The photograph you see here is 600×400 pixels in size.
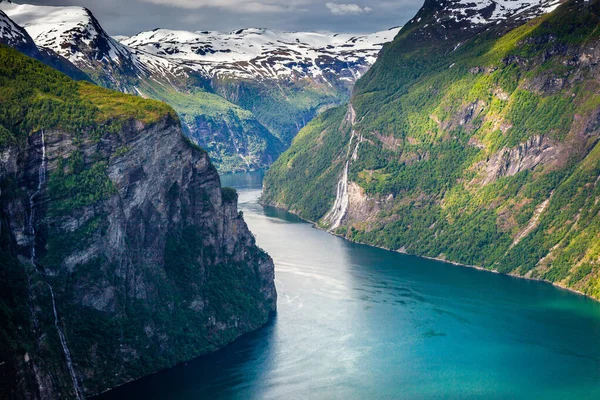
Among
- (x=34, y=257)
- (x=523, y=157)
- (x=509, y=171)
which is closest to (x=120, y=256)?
(x=34, y=257)

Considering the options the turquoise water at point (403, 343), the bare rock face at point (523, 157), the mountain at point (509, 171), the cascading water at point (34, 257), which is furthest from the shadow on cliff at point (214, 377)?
the bare rock face at point (523, 157)

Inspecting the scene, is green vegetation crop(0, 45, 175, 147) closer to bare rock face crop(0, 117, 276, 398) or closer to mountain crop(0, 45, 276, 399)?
mountain crop(0, 45, 276, 399)

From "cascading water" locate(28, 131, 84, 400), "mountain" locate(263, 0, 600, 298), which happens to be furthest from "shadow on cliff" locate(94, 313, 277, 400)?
"mountain" locate(263, 0, 600, 298)

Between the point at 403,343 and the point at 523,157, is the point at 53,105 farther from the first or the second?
the point at 523,157

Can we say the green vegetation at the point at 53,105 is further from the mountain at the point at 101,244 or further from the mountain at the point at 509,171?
the mountain at the point at 509,171

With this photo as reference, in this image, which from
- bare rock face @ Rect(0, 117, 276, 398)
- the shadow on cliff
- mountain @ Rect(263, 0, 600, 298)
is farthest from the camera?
mountain @ Rect(263, 0, 600, 298)

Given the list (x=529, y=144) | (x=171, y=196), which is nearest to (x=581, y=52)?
(x=529, y=144)
